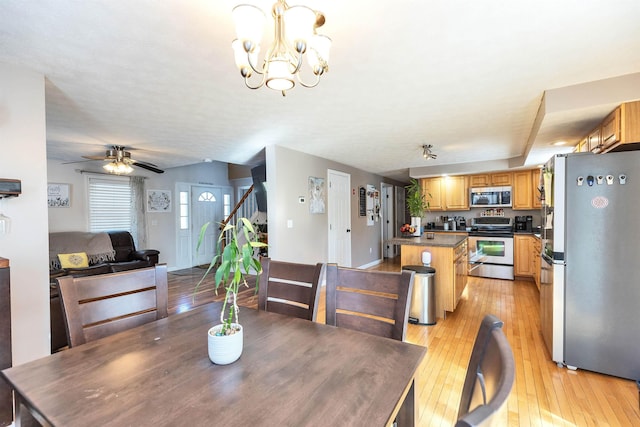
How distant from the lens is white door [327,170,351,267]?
524 centimetres

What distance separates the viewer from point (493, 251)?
5.40 meters

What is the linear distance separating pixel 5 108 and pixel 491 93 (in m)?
3.44

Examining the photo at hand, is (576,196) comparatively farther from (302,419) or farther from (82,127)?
(82,127)

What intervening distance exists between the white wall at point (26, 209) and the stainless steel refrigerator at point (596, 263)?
149 inches

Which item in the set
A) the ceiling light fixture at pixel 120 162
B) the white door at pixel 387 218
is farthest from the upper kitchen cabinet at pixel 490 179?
the ceiling light fixture at pixel 120 162

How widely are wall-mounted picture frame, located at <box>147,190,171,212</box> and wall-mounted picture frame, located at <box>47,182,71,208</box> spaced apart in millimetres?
1319

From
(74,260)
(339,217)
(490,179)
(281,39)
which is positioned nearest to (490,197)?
(490,179)

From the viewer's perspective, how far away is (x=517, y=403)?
1934 millimetres

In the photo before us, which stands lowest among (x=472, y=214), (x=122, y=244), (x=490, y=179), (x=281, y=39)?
(x=122, y=244)

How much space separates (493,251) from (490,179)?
1.43 m

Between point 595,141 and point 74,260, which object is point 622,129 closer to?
point 595,141

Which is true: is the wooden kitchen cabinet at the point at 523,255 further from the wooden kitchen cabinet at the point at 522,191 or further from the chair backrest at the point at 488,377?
the chair backrest at the point at 488,377

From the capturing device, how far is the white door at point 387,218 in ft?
25.1

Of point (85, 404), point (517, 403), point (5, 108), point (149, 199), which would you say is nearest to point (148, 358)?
point (85, 404)
